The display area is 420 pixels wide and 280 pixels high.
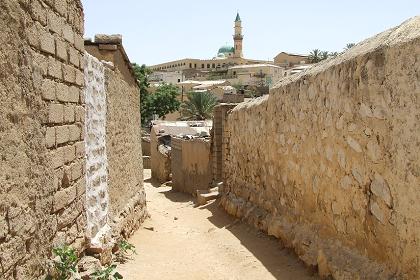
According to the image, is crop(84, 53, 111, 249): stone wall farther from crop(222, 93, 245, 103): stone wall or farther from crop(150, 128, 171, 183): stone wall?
crop(150, 128, 171, 183): stone wall

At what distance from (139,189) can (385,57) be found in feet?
21.9

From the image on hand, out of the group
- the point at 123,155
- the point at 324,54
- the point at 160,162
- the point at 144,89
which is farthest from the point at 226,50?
the point at 123,155

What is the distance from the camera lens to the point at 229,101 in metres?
14.0

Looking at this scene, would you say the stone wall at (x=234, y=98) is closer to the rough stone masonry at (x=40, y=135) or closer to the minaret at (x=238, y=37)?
the rough stone masonry at (x=40, y=135)

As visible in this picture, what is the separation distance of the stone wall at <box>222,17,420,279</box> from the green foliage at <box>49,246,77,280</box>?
248 cm

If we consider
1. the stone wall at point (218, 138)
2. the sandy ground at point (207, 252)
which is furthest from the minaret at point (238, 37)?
the sandy ground at point (207, 252)

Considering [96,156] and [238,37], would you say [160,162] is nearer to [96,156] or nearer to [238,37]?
[96,156]

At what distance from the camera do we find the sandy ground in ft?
18.7

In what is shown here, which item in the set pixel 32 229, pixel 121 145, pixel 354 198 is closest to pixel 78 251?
pixel 32 229

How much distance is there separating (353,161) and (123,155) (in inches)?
173

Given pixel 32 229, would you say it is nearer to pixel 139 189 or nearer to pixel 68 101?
pixel 68 101

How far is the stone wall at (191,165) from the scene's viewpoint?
14.1 meters

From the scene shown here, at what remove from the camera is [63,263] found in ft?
11.3

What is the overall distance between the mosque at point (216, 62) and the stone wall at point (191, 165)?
176ft
